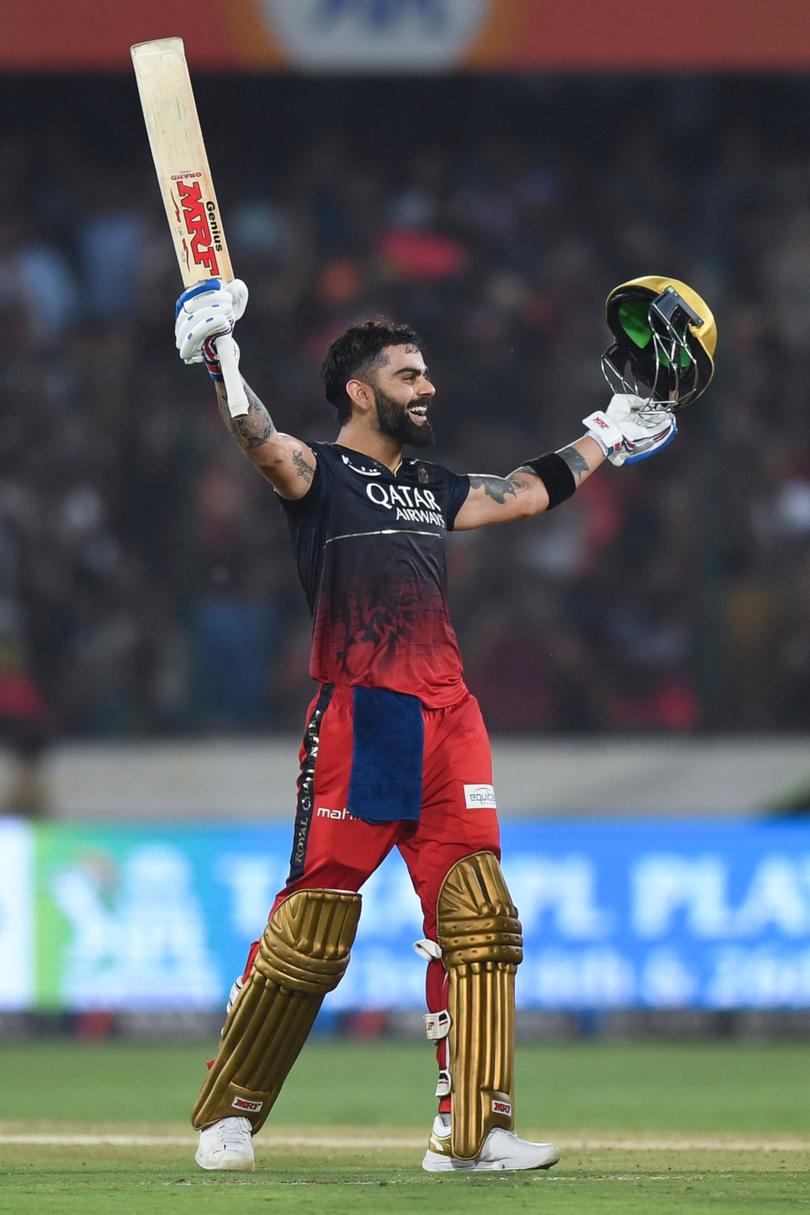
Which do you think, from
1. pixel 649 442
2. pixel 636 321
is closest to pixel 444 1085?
pixel 649 442

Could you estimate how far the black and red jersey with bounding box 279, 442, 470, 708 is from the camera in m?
5.11

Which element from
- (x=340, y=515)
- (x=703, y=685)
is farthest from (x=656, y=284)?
(x=703, y=685)

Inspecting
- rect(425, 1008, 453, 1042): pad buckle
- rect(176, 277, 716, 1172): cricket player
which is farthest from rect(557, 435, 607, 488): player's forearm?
rect(425, 1008, 453, 1042): pad buckle

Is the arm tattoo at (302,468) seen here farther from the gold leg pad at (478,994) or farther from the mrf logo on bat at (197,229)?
the gold leg pad at (478,994)

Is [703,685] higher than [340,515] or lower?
higher

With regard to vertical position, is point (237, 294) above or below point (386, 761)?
above

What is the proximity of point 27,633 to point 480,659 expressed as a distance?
2.31 metres

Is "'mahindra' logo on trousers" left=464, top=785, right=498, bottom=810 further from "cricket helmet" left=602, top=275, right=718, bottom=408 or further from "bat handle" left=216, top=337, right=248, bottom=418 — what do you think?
"cricket helmet" left=602, top=275, right=718, bottom=408

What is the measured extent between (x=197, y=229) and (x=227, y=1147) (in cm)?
221

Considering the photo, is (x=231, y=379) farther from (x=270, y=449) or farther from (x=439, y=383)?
(x=439, y=383)

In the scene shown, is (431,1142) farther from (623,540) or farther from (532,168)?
(532,168)

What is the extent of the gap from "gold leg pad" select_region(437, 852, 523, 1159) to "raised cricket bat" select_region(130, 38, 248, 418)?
1.58 meters

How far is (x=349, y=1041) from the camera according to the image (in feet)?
32.6

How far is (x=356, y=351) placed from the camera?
17.4 feet
